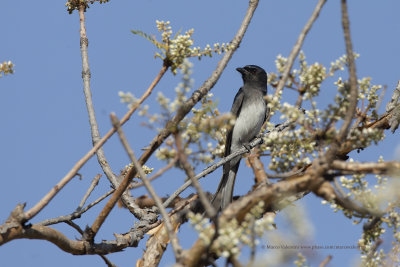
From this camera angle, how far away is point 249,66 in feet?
33.3

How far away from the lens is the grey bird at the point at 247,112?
8.61m

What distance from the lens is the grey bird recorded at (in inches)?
339

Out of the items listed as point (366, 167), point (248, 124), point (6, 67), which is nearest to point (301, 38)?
point (366, 167)

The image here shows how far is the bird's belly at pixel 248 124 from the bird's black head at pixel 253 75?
2.81 ft

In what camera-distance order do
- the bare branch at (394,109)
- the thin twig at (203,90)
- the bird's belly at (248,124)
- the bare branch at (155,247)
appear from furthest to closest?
the bird's belly at (248,124) → the bare branch at (394,109) → the bare branch at (155,247) → the thin twig at (203,90)

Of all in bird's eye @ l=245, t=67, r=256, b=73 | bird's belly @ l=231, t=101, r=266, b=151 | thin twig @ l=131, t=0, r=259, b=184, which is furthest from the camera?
bird's eye @ l=245, t=67, r=256, b=73

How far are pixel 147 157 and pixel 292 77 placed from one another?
1054 mm

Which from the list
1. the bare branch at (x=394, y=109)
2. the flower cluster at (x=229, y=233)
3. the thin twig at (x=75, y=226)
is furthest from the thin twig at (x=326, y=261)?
the bare branch at (x=394, y=109)

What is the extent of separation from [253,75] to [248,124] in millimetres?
1375

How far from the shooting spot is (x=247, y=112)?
29.8 feet

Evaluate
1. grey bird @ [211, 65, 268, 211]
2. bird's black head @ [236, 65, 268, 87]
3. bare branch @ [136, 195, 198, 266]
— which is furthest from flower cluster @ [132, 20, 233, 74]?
bird's black head @ [236, 65, 268, 87]

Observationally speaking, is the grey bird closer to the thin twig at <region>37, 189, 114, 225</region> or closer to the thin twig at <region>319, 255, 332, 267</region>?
the thin twig at <region>37, 189, 114, 225</region>

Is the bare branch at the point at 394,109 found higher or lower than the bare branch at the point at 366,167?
higher

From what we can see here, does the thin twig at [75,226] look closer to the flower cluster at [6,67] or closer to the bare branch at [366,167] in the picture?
the flower cluster at [6,67]
